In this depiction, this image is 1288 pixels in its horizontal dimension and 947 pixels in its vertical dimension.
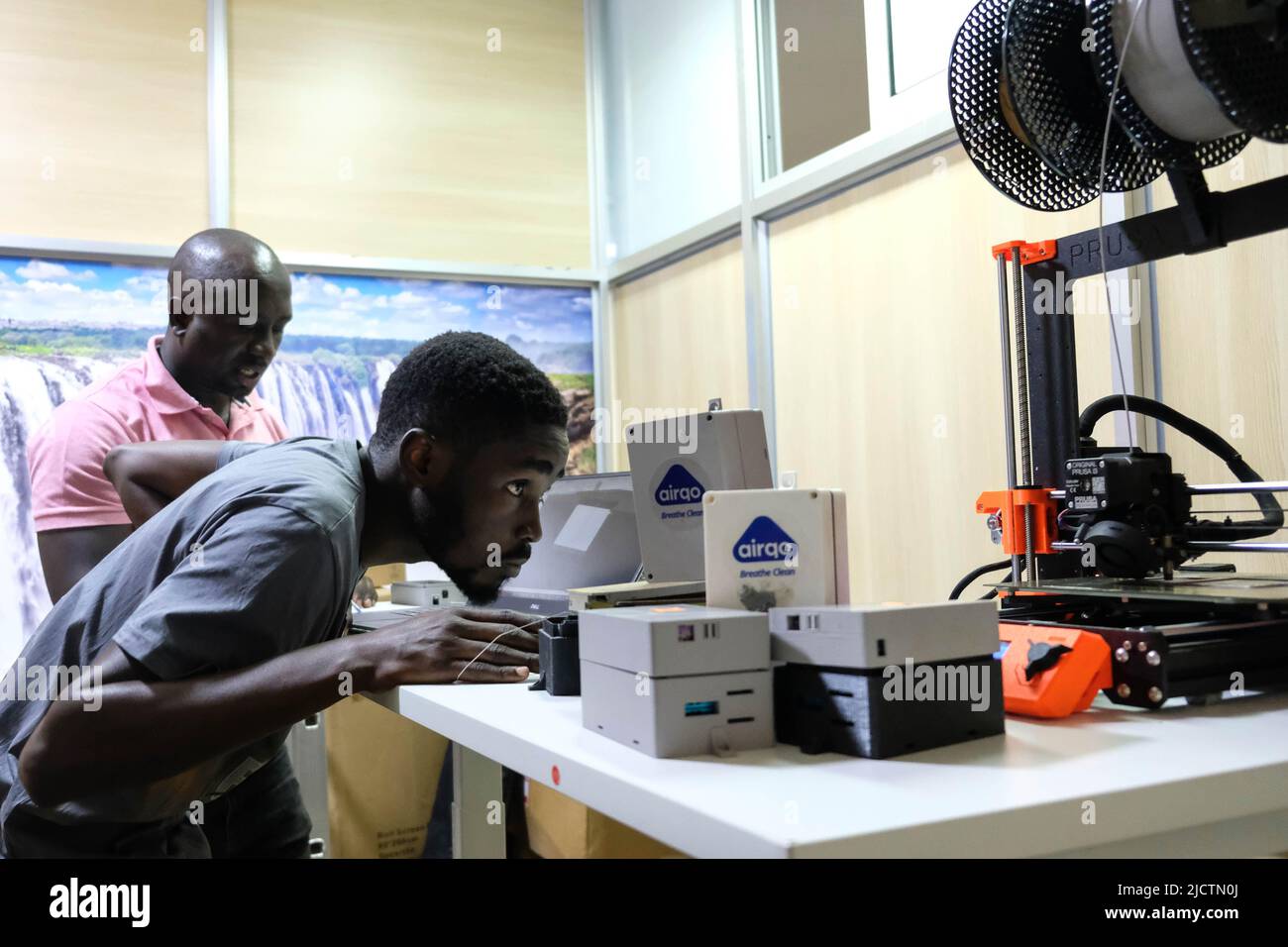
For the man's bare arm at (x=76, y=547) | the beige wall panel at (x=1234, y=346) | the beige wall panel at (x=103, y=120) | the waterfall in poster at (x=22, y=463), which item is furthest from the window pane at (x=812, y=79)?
the waterfall in poster at (x=22, y=463)

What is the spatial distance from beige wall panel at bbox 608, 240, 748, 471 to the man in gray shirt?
69.2 inches

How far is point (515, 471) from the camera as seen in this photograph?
136 centimetres

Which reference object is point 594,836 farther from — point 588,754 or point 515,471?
point 588,754

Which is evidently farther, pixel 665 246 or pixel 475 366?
pixel 665 246

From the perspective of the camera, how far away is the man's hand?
121cm

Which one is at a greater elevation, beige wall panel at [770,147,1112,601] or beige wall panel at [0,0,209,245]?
beige wall panel at [0,0,209,245]

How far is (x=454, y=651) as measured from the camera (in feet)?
4.06

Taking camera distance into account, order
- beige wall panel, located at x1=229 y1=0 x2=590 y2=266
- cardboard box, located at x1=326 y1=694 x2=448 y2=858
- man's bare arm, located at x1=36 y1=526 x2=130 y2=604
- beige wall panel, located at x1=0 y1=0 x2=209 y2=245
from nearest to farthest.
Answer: man's bare arm, located at x1=36 y1=526 x2=130 y2=604 < cardboard box, located at x1=326 y1=694 x2=448 y2=858 < beige wall panel, located at x1=0 y1=0 x2=209 y2=245 < beige wall panel, located at x1=229 y1=0 x2=590 y2=266

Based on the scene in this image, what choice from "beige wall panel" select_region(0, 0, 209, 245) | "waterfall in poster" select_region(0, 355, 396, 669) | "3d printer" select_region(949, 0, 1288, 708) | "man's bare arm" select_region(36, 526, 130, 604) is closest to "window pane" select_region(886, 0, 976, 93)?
"3d printer" select_region(949, 0, 1288, 708)

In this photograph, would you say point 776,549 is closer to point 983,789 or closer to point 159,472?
point 983,789

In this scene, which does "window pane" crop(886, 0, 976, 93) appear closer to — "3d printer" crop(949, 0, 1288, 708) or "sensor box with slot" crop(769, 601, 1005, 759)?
"3d printer" crop(949, 0, 1288, 708)

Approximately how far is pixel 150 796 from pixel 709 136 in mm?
2621

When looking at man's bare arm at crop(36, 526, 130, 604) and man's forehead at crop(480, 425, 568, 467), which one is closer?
man's forehead at crop(480, 425, 568, 467)
